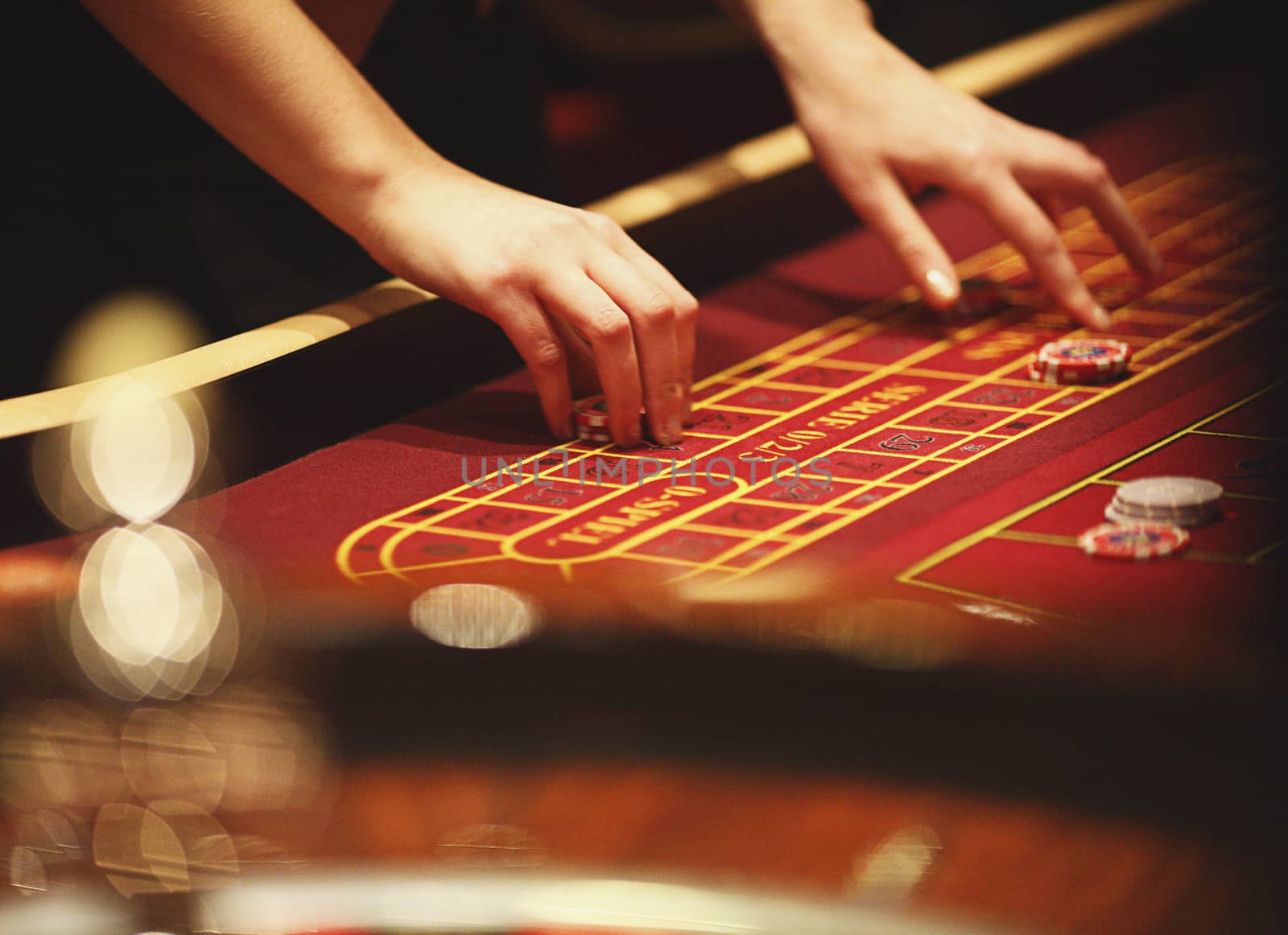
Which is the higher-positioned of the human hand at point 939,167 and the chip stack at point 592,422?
the human hand at point 939,167

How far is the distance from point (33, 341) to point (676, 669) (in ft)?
4.27

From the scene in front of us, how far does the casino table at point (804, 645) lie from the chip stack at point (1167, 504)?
0.06ft

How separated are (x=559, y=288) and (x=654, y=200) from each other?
0.65 m

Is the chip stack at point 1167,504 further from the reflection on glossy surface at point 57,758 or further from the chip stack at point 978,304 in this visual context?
the reflection on glossy surface at point 57,758

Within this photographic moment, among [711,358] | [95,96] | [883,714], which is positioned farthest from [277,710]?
[95,96]

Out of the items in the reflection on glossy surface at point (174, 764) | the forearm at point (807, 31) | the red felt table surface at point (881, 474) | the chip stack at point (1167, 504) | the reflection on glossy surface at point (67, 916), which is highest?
the forearm at point (807, 31)

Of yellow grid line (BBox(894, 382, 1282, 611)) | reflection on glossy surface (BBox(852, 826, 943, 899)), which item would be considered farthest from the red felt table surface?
reflection on glossy surface (BBox(852, 826, 943, 899))

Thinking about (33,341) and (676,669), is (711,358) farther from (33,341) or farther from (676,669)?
(33,341)

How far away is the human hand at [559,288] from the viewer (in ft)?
4.79

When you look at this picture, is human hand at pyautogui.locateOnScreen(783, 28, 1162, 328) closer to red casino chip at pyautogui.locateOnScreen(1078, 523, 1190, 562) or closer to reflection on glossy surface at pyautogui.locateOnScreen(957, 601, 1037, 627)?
red casino chip at pyautogui.locateOnScreen(1078, 523, 1190, 562)

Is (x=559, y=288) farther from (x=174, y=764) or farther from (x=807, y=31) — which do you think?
(x=807, y=31)

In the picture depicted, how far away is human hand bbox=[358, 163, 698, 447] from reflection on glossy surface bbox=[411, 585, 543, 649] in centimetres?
35

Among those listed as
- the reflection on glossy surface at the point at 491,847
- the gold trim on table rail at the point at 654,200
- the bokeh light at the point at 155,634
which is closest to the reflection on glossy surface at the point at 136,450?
the gold trim on table rail at the point at 654,200

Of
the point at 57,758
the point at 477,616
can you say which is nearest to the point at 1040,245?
the point at 477,616
